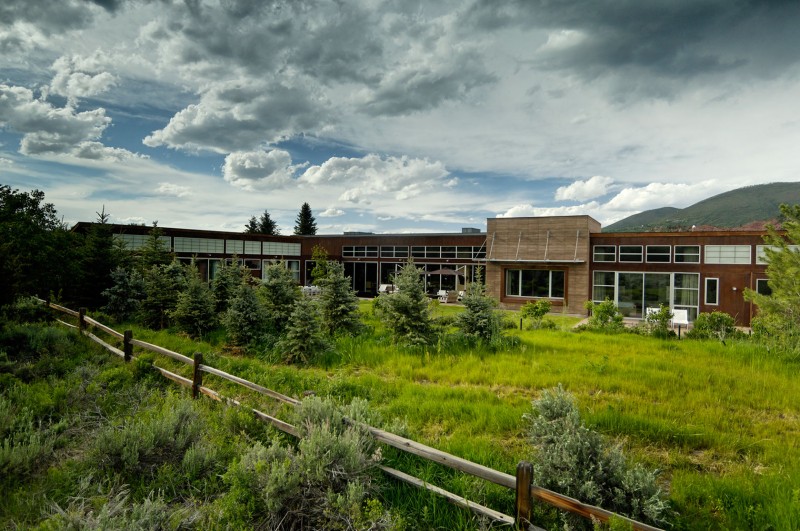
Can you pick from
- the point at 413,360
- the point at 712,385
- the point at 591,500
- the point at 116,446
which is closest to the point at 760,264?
the point at 712,385

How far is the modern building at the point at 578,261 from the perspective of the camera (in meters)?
21.3

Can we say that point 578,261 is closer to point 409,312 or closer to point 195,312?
point 409,312

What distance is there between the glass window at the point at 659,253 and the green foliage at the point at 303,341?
68.9 ft

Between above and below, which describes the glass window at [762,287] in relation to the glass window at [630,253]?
below

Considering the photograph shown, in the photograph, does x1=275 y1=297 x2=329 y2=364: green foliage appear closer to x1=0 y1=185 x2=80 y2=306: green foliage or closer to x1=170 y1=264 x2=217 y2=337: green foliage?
x1=170 y1=264 x2=217 y2=337: green foliage

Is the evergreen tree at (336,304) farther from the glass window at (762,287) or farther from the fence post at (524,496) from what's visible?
the glass window at (762,287)

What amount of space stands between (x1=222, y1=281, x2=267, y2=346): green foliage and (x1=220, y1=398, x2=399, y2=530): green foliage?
756 centimetres

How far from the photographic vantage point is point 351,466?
3877 mm

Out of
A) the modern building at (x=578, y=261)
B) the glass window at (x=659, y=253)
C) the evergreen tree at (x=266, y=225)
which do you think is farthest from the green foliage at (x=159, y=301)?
the evergreen tree at (x=266, y=225)

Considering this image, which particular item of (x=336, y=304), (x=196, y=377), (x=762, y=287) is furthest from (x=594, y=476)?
(x=762, y=287)

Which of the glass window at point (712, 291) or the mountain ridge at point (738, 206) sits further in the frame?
the mountain ridge at point (738, 206)

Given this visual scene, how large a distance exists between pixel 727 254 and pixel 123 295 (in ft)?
94.7

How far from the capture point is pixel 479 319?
10625 millimetres

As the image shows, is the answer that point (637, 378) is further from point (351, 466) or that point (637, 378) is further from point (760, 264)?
point (760, 264)
